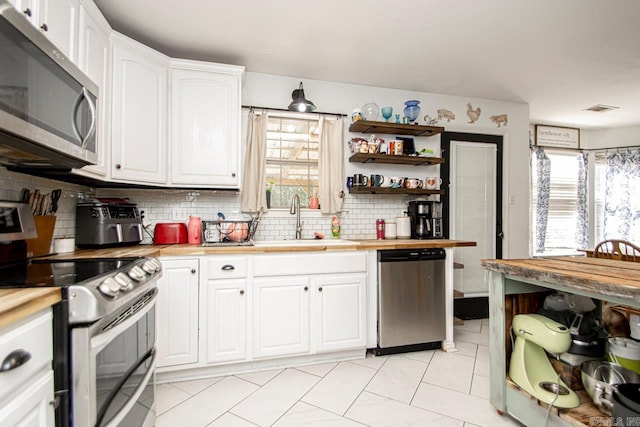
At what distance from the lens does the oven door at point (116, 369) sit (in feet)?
3.31

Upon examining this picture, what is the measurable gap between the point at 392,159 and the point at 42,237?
9.11ft

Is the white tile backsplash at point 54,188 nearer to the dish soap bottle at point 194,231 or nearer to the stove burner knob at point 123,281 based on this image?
the dish soap bottle at point 194,231

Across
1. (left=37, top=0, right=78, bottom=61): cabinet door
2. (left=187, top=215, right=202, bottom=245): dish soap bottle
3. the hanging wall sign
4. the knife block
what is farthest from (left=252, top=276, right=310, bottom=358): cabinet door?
the hanging wall sign

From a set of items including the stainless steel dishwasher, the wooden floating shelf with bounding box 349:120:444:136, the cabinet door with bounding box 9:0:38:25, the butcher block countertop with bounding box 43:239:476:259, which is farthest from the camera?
the wooden floating shelf with bounding box 349:120:444:136

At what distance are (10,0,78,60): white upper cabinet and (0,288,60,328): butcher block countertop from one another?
4.06 feet

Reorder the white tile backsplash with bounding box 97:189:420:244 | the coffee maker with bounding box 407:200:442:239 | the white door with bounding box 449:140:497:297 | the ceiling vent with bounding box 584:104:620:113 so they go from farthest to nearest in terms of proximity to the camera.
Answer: the ceiling vent with bounding box 584:104:620:113 → the white door with bounding box 449:140:497:297 → the coffee maker with bounding box 407:200:442:239 → the white tile backsplash with bounding box 97:189:420:244

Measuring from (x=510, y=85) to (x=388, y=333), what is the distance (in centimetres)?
291

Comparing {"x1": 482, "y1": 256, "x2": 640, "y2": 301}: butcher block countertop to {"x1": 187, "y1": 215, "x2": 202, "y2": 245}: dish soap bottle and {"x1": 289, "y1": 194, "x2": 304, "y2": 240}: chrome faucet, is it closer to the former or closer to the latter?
{"x1": 289, "y1": 194, "x2": 304, "y2": 240}: chrome faucet

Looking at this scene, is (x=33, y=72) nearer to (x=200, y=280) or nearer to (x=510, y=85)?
(x=200, y=280)

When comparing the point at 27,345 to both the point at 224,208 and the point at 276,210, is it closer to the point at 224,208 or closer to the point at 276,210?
the point at 224,208

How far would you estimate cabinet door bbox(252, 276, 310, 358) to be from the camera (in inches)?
89.8

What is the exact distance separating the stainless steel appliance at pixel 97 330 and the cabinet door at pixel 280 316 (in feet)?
2.53

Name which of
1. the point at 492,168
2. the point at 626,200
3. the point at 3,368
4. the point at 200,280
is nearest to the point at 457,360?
the point at 200,280

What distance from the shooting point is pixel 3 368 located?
2.44 feet
